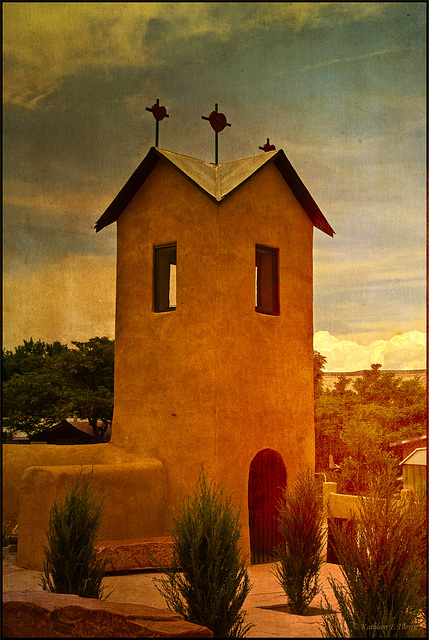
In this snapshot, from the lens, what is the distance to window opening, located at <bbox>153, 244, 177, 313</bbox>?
11.9 metres

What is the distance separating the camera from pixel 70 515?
845cm

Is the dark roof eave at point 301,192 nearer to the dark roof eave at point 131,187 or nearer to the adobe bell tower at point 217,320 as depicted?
the adobe bell tower at point 217,320

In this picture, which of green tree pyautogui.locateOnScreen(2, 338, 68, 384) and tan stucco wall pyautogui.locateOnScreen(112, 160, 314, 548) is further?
green tree pyautogui.locateOnScreen(2, 338, 68, 384)

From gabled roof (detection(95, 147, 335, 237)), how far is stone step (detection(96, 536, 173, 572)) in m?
4.95

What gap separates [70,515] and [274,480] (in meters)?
4.29

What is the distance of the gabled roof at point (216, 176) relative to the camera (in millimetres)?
11586

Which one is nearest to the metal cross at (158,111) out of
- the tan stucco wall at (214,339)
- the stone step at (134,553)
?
the tan stucco wall at (214,339)

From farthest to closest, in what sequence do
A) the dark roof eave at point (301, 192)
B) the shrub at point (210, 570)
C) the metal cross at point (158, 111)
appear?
the dark roof eave at point (301, 192) < the metal cross at point (158, 111) < the shrub at point (210, 570)

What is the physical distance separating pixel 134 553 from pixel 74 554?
1850 mm

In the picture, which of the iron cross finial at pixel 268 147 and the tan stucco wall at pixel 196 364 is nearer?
the tan stucco wall at pixel 196 364

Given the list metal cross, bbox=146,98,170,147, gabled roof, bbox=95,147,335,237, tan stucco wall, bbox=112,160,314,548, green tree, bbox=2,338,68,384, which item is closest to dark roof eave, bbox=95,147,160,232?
gabled roof, bbox=95,147,335,237

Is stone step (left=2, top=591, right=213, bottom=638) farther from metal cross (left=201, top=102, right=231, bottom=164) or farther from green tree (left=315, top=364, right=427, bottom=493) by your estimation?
metal cross (left=201, top=102, right=231, bottom=164)

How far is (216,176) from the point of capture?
12109mm

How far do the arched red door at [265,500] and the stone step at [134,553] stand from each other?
192 cm
